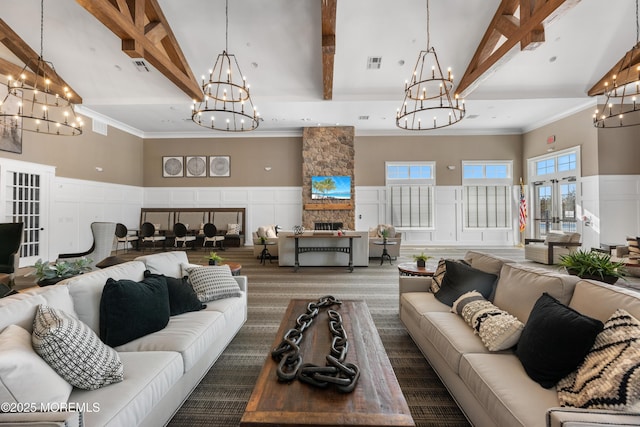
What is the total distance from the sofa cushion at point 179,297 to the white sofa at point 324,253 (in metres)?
4.01

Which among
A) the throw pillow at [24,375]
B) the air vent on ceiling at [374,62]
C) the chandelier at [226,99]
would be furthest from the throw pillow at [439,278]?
the air vent on ceiling at [374,62]

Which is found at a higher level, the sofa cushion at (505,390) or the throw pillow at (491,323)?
the throw pillow at (491,323)

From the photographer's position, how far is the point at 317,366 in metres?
1.50

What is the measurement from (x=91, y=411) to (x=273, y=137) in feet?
32.5

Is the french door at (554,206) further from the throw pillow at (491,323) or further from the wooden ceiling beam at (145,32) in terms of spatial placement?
the wooden ceiling beam at (145,32)

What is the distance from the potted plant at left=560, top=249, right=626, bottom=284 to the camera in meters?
3.12

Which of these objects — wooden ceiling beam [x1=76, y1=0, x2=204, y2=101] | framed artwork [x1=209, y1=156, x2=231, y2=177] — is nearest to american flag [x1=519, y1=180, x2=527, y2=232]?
framed artwork [x1=209, y1=156, x2=231, y2=177]

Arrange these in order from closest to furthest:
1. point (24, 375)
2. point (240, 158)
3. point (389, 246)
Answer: point (24, 375), point (389, 246), point (240, 158)

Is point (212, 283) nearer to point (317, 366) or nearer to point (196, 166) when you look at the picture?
point (317, 366)

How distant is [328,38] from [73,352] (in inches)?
222

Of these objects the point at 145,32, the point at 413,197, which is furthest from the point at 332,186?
the point at 145,32

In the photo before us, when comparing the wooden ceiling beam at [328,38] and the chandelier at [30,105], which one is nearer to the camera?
the wooden ceiling beam at [328,38]

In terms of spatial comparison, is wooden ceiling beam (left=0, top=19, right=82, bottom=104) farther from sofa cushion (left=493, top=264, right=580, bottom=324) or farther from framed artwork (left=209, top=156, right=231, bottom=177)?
sofa cushion (left=493, top=264, right=580, bottom=324)

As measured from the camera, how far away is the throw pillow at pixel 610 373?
1.15 metres
